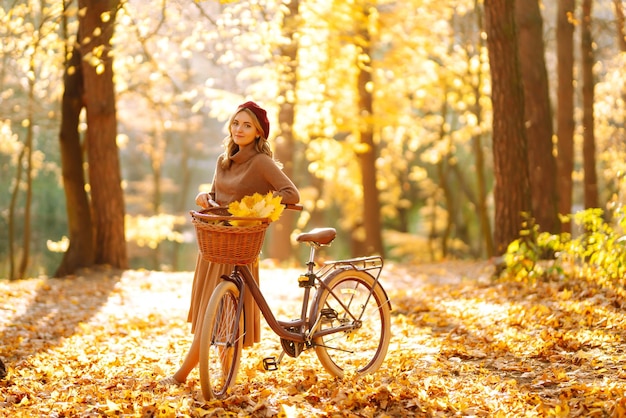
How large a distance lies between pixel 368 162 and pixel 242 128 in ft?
46.0

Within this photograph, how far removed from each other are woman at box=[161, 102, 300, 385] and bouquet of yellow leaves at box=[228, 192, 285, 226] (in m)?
0.29

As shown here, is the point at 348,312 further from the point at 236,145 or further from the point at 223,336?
the point at 236,145

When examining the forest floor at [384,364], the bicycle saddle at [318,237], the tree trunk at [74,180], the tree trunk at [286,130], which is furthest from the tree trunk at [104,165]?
the bicycle saddle at [318,237]

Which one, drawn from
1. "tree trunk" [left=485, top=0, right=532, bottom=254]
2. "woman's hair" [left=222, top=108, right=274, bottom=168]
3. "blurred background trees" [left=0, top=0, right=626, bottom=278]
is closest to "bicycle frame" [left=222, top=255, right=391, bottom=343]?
"woman's hair" [left=222, top=108, right=274, bottom=168]

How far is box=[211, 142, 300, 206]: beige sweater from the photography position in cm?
517

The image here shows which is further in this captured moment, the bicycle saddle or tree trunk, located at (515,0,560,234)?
tree trunk, located at (515,0,560,234)

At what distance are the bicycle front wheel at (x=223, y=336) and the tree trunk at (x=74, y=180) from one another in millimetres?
8671

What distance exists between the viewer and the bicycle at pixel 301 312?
15.3 feet

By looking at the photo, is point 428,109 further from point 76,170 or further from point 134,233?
point 76,170

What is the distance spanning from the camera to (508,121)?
32.9 ft

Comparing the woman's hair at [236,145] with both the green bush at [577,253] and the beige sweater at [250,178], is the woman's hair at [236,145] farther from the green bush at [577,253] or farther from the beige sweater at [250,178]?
the green bush at [577,253]

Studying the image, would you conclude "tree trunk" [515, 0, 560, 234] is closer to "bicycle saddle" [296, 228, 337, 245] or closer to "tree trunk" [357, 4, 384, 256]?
"tree trunk" [357, 4, 384, 256]

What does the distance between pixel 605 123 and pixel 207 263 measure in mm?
18434

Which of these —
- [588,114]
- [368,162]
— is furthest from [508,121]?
[368,162]
